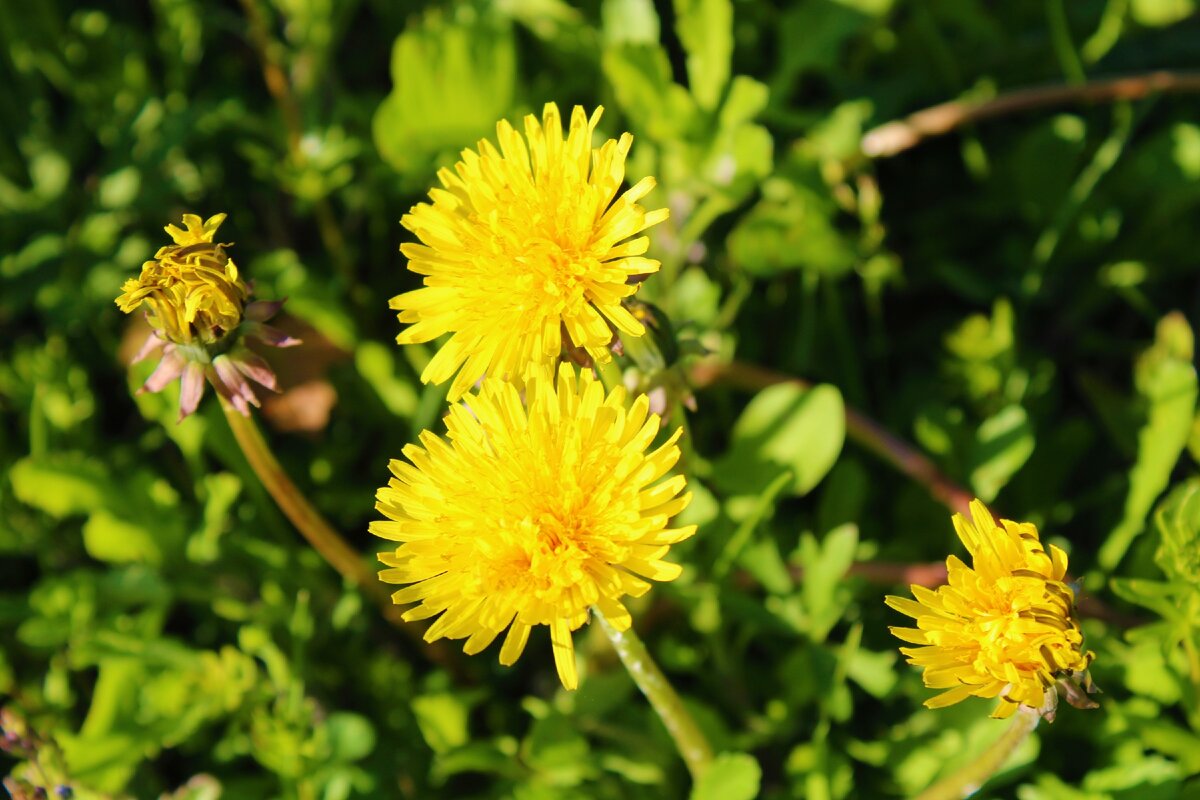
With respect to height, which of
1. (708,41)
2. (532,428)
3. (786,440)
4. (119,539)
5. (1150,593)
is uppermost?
(708,41)

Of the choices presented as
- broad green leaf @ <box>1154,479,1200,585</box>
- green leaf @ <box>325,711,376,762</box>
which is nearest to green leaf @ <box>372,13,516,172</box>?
green leaf @ <box>325,711,376,762</box>

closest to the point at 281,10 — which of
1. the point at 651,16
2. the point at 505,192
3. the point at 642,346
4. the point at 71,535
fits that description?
the point at 651,16

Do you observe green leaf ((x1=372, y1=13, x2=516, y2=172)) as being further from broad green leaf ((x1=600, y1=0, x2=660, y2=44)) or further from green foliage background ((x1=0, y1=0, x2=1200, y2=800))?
broad green leaf ((x1=600, y1=0, x2=660, y2=44))

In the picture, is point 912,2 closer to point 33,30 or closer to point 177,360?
point 177,360

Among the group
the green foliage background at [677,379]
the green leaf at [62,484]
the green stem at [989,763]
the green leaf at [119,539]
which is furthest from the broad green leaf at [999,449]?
the green leaf at [62,484]

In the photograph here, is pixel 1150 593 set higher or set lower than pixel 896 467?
lower

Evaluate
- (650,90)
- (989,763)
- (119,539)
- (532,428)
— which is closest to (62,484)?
(119,539)

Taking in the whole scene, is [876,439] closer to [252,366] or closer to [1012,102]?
[1012,102]
